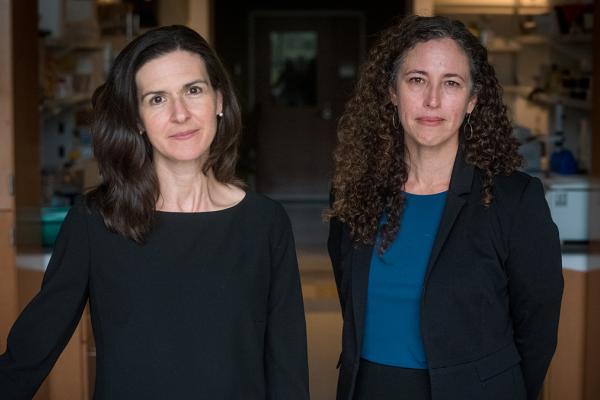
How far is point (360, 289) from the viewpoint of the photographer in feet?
6.98

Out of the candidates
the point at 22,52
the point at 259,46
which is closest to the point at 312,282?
the point at 22,52

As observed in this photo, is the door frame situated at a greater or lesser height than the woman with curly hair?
greater

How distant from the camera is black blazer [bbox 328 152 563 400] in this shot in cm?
206

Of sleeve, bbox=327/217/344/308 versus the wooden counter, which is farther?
the wooden counter

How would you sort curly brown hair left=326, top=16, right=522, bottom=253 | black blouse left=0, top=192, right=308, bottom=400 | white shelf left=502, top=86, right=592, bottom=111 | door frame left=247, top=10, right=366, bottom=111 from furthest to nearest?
door frame left=247, top=10, right=366, bottom=111
white shelf left=502, top=86, right=592, bottom=111
curly brown hair left=326, top=16, right=522, bottom=253
black blouse left=0, top=192, right=308, bottom=400

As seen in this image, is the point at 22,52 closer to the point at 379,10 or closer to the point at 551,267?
the point at 551,267

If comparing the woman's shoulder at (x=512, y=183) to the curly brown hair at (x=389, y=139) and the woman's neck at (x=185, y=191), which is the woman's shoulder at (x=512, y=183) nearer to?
the curly brown hair at (x=389, y=139)

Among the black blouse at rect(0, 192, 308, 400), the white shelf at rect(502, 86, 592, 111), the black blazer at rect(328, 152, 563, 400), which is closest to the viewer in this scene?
the black blouse at rect(0, 192, 308, 400)

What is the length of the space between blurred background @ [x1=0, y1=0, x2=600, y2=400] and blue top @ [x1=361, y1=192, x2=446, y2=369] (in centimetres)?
103

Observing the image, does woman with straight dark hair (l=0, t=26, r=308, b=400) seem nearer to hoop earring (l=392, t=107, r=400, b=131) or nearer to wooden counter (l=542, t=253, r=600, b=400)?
hoop earring (l=392, t=107, r=400, b=131)

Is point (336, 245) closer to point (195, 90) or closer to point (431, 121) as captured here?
point (431, 121)

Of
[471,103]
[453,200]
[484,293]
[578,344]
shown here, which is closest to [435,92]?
[471,103]

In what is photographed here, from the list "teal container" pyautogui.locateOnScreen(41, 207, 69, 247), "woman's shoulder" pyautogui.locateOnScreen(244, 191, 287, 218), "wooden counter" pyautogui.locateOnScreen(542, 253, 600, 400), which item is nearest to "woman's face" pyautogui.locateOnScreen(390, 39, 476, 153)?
"woman's shoulder" pyautogui.locateOnScreen(244, 191, 287, 218)

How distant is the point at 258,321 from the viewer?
1.83 meters
